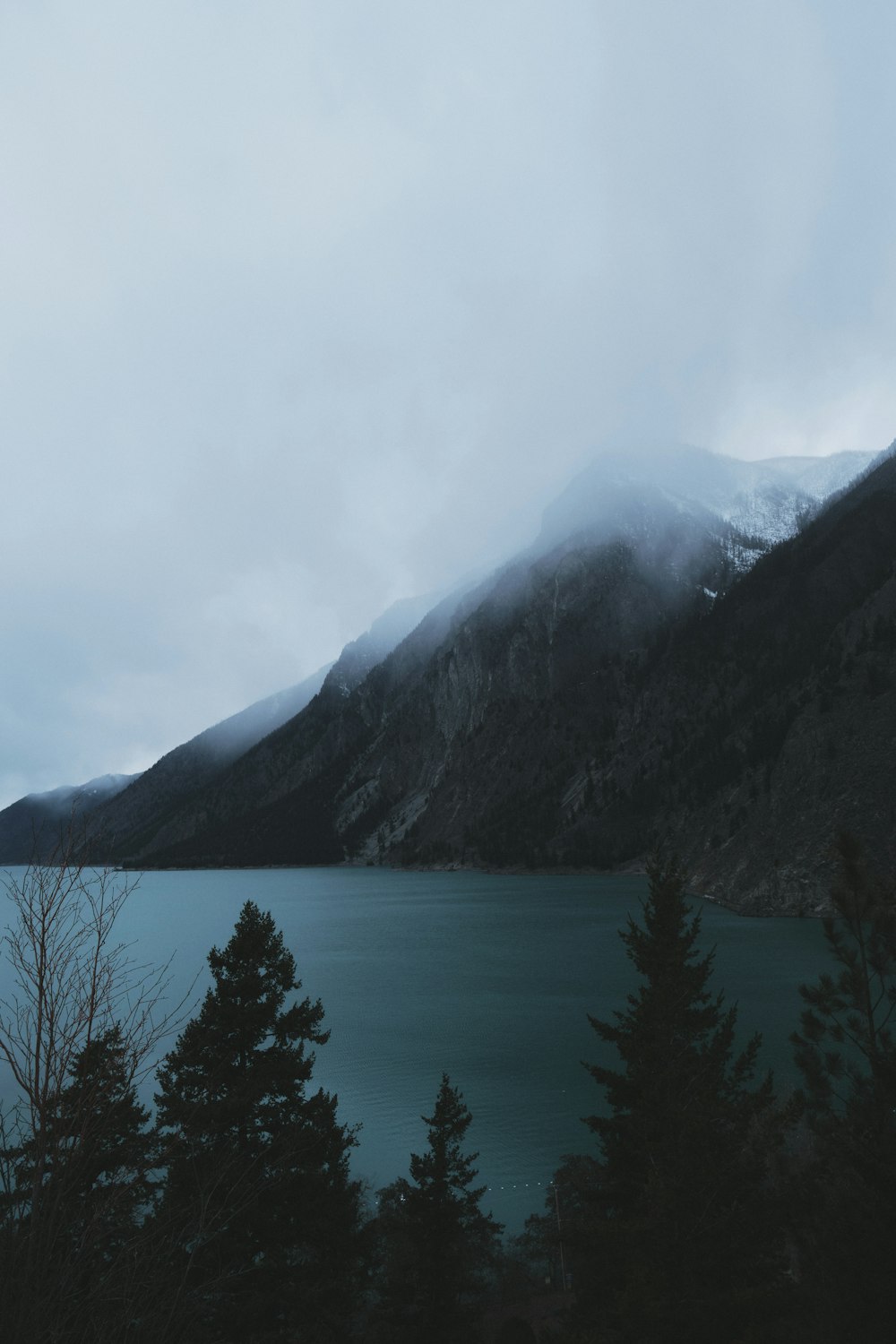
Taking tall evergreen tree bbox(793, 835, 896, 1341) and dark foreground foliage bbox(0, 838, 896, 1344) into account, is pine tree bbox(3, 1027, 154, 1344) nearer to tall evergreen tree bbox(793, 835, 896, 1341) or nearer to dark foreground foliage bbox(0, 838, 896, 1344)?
dark foreground foliage bbox(0, 838, 896, 1344)

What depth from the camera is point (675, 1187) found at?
33.0 ft

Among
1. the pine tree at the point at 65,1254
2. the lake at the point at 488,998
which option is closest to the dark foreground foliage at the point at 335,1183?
the pine tree at the point at 65,1254

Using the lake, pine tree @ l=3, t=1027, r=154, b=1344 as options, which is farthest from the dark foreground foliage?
the lake

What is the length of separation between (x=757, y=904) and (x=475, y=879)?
308ft

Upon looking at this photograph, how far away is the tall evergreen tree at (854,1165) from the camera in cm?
852

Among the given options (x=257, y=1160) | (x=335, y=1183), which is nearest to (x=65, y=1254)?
(x=257, y=1160)

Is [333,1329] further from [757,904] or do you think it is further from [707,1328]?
[757,904]

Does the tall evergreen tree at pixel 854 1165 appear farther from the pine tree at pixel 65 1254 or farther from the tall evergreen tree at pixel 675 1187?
the pine tree at pixel 65 1254

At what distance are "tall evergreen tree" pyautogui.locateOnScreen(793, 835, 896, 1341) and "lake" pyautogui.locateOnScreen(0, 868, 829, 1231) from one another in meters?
19.5

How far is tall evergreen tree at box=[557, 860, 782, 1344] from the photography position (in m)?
9.59

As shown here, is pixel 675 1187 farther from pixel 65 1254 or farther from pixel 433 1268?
pixel 433 1268

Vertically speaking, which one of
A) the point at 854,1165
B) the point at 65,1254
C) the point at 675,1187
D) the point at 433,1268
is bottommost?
the point at 433,1268

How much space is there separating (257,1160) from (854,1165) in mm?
8977

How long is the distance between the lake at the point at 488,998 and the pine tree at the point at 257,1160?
694 inches
